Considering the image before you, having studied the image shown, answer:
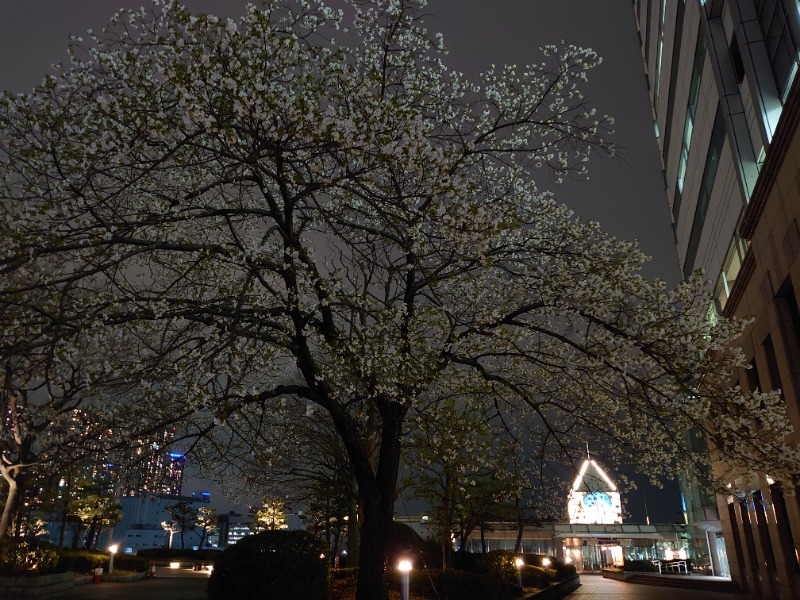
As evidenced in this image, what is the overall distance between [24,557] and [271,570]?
1327 cm

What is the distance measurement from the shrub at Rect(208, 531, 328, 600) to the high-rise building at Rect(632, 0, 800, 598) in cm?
848


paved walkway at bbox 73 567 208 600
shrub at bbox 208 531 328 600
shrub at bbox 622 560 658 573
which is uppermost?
shrub at bbox 208 531 328 600

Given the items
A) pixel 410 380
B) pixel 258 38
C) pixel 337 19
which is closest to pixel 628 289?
pixel 410 380

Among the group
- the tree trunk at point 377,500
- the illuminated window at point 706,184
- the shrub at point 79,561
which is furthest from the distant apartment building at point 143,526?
the tree trunk at point 377,500

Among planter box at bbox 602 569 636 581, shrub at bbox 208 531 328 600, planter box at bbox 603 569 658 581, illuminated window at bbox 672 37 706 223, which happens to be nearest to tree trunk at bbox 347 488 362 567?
shrub at bbox 208 531 328 600

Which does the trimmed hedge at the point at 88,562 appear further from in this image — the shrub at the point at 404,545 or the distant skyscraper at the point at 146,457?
the shrub at the point at 404,545

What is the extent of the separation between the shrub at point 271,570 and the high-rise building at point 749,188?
848 centimetres

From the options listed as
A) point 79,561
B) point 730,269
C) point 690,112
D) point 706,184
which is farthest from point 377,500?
point 690,112

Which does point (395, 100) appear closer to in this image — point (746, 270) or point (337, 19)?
point (337, 19)

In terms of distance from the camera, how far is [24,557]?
19.6 metres

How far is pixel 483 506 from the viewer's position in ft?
90.1

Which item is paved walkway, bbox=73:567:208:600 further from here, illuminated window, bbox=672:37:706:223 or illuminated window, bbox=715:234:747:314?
illuminated window, bbox=672:37:706:223

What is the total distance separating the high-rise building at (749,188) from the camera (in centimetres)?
1528

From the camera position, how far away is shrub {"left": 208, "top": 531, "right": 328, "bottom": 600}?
1114 centimetres
